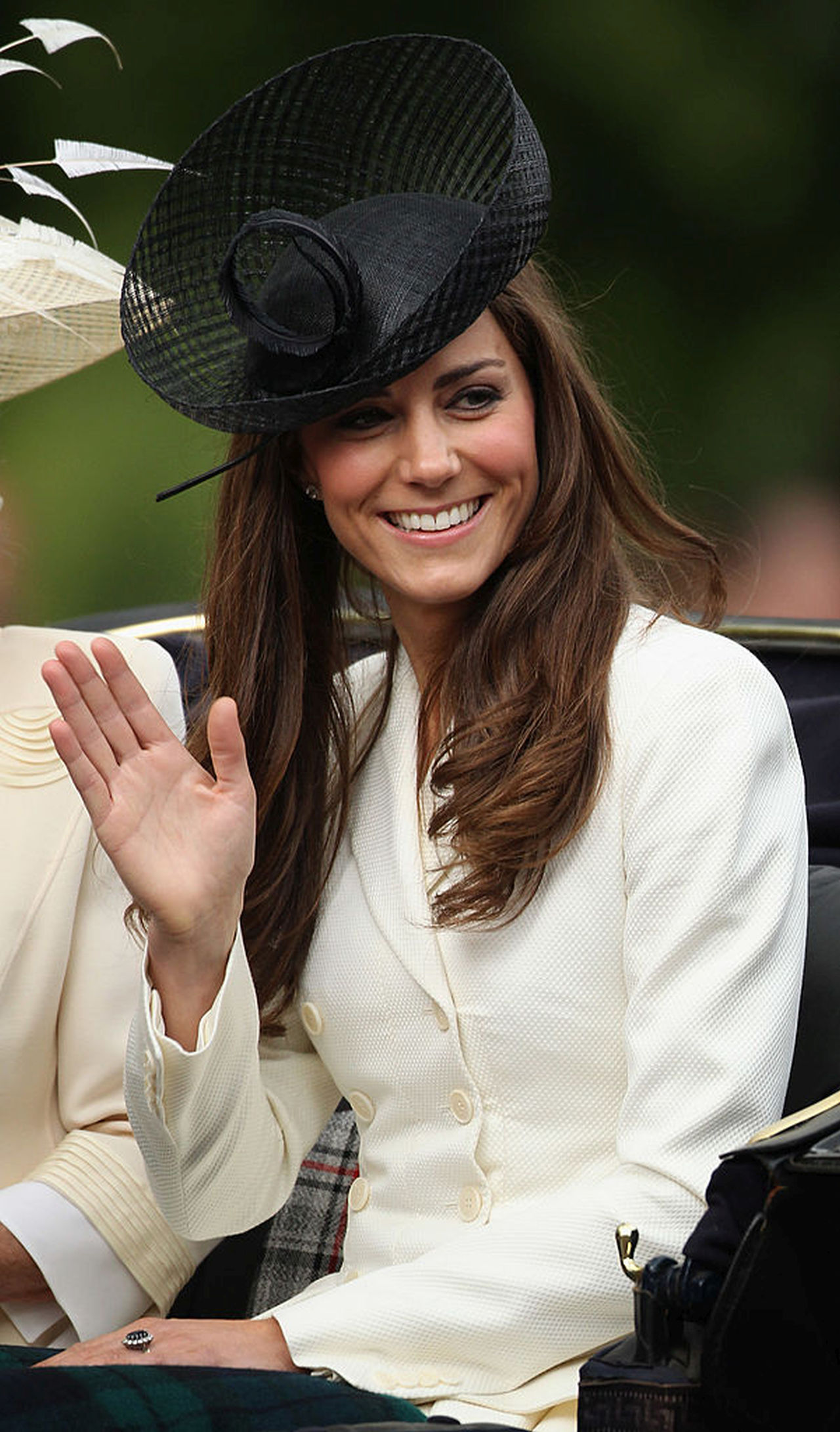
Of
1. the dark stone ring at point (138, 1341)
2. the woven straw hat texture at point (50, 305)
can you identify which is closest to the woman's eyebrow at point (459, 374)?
the woven straw hat texture at point (50, 305)

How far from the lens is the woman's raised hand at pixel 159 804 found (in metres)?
1.58

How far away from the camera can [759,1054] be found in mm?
1477

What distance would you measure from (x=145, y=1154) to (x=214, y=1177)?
2.5 inches

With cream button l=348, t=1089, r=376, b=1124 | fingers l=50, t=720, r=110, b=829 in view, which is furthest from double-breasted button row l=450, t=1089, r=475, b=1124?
fingers l=50, t=720, r=110, b=829

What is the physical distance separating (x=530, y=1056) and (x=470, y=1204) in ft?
0.43

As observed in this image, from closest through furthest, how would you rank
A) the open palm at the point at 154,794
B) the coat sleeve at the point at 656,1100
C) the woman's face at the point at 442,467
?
the coat sleeve at the point at 656,1100
the open palm at the point at 154,794
the woman's face at the point at 442,467

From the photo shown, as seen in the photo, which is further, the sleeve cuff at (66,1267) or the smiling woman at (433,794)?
the sleeve cuff at (66,1267)

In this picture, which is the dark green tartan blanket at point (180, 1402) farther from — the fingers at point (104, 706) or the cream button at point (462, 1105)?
the fingers at point (104, 706)

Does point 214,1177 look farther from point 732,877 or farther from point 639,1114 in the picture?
point 732,877

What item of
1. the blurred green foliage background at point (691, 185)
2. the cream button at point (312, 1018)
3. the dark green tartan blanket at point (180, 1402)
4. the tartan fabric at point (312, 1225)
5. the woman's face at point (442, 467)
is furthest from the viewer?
the blurred green foliage background at point (691, 185)

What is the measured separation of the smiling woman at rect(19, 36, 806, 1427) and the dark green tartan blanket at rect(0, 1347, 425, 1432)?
23 millimetres

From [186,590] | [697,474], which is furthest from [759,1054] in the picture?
[186,590]

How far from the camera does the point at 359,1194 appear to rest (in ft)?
5.82

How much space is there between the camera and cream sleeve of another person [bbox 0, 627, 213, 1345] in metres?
1.85
